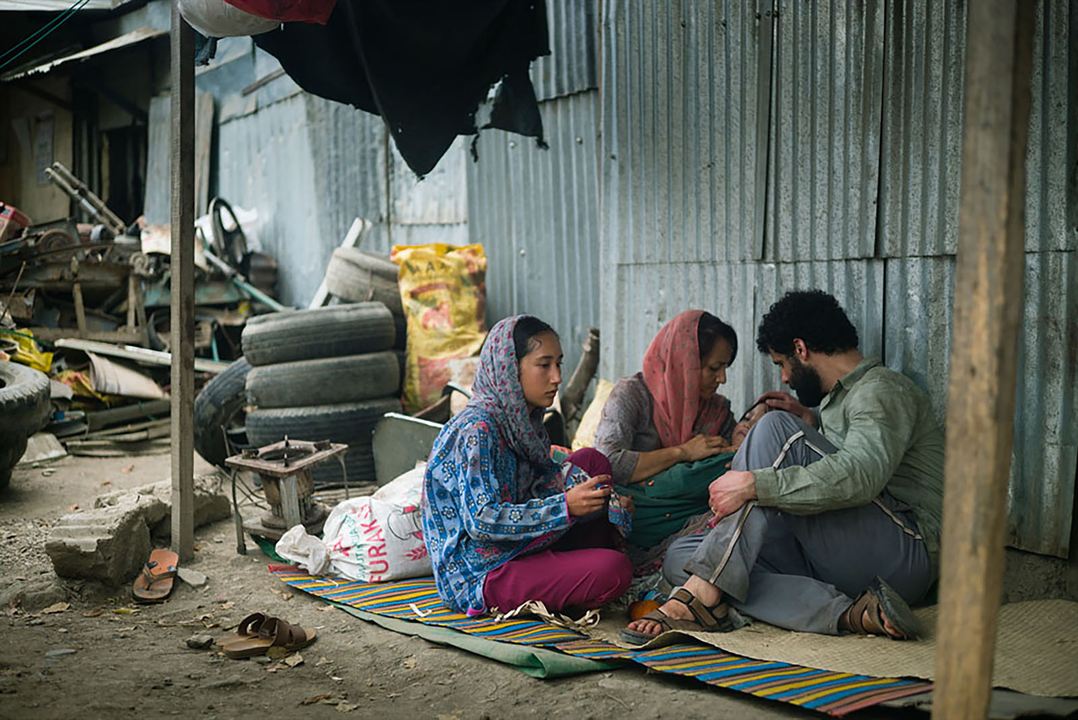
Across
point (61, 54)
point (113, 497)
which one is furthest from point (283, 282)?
point (113, 497)

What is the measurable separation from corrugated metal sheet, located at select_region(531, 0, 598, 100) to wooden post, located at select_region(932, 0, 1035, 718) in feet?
18.0

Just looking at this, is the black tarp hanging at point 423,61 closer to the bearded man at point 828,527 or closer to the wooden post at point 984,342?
the bearded man at point 828,527

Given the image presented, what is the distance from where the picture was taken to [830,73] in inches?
192

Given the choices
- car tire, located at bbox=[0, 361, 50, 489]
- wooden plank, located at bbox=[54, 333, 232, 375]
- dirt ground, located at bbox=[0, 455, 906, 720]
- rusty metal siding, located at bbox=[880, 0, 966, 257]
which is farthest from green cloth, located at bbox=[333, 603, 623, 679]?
wooden plank, located at bbox=[54, 333, 232, 375]

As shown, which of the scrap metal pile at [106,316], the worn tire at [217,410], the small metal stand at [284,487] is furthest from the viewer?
the scrap metal pile at [106,316]

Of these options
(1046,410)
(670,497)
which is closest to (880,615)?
(1046,410)

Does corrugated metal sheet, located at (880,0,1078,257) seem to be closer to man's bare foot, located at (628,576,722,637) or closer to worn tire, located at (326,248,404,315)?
man's bare foot, located at (628,576,722,637)

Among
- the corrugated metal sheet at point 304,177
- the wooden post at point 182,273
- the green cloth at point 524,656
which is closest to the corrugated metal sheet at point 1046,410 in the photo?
the green cloth at point 524,656

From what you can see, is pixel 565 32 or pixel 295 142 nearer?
pixel 565 32

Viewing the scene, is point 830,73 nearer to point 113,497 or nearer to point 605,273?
point 605,273

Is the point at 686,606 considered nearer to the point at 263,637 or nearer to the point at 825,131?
the point at 263,637

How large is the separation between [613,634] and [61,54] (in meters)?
15.2

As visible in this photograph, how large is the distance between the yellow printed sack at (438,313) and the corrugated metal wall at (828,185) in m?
1.95

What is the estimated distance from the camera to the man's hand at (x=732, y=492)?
397cm
